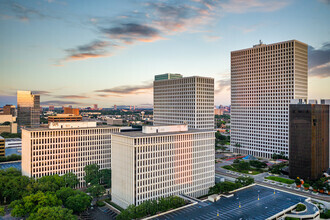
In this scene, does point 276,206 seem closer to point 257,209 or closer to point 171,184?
point 257,209

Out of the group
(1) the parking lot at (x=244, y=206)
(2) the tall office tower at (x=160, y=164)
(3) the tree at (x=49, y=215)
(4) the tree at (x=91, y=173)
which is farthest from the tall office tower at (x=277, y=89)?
(3) the tree at (x=49, y=215)

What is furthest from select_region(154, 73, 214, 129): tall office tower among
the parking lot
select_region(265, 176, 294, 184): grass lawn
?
the parking lot

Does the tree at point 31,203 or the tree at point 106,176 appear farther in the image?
the tree at point 106,176

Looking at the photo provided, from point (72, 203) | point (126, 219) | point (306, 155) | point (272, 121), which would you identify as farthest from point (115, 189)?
point (272, 121)

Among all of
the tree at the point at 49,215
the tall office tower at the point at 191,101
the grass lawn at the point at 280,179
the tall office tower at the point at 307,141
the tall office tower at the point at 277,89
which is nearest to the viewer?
the tree at the point at 49,215

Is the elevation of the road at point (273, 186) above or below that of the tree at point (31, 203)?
below

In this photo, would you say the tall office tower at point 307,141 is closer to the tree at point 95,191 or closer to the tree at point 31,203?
the tree at point 95,191
